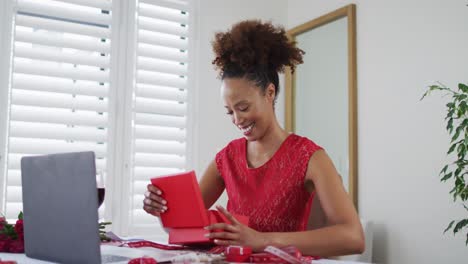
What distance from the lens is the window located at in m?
3.13

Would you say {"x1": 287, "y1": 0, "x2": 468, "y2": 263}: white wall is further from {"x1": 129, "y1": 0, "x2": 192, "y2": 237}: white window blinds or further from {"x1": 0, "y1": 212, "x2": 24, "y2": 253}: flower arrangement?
{"x1": 0, "y1": 212, "x2": 24, "y2": 253}: flower arrangement

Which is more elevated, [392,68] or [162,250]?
[392,68]

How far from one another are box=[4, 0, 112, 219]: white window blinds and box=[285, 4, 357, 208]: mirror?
4.66 feet

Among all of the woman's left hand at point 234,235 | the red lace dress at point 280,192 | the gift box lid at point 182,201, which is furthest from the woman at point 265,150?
Answer: the gift box lid at point 182,201

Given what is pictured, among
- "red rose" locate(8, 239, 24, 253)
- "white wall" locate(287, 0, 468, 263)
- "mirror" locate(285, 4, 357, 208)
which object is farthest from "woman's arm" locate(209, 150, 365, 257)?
"mirror" locate(285, 4, 357, 208)

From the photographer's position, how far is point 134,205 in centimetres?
342

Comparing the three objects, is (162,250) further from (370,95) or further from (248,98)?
(370,95)

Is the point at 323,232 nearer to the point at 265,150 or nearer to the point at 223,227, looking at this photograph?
the point at 223,227

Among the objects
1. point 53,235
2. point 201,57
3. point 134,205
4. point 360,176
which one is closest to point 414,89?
point 360,176

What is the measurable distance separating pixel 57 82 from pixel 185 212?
7.48 ft

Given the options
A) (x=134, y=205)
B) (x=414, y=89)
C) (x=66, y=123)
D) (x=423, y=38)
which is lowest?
(x=134, y=205)

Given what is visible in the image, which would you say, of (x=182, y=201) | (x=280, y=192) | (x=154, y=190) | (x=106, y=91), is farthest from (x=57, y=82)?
(x=182, y=201)

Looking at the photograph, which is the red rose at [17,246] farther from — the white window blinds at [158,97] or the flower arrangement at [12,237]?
the white window blinds at [158,97]

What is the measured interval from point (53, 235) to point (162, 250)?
31 centimetres
